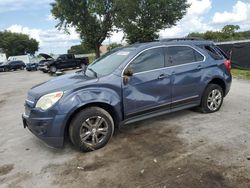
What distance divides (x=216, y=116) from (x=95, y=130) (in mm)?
2788

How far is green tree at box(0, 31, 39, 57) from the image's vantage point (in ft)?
208

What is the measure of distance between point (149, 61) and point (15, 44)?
65.8 meters

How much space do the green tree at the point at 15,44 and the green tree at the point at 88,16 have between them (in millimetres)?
34939

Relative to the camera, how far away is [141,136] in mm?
5055

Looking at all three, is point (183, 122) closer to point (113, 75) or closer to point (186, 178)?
point (113, 75)

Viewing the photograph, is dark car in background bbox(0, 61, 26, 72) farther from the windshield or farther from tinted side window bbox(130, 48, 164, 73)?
tinted side window bbox(130, 48, 164, 73)

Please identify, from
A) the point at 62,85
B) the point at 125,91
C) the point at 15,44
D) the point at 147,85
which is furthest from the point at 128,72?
the point at 15,44

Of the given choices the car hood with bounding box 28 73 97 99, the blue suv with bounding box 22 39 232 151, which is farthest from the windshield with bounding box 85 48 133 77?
the car hood with bounding box 28 73 97 99

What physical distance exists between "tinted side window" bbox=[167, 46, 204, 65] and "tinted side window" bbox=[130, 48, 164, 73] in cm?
22

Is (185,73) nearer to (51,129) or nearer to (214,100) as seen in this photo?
(214,100)

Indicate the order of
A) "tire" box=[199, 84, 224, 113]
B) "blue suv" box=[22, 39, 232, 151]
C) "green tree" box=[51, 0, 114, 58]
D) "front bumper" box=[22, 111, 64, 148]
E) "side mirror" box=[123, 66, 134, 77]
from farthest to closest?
"green tree" box=[51, 0, 114, 58], "tire" box=[199, 84, 224, 113], "side mirror" box=[123, 66, 134, 77], "blue suv" box=[22, 39, 232, 151], "front bumper" box=[22, 111, 64, 148]

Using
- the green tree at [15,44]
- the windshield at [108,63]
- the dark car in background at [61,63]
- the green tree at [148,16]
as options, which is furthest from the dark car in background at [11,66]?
the windshield at [108,63]

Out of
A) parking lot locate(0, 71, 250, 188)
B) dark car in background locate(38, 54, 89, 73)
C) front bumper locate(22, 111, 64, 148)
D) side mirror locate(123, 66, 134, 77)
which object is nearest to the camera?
parking lot locate(0, 71, 250, 188)

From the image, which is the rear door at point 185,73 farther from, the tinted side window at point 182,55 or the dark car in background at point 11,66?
the dark car in background at point 11,66
